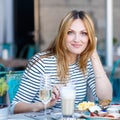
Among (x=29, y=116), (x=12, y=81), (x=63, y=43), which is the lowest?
(x=29, y=116)

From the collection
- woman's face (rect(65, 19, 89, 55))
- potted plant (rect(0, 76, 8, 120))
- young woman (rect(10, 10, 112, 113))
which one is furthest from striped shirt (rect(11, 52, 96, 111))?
potted plant (rect(0, 76, 8, 120))

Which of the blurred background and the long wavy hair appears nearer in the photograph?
the long wavy hair

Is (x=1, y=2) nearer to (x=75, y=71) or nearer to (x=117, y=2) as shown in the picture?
(x=117, y=2)

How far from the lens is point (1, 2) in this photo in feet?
25.9

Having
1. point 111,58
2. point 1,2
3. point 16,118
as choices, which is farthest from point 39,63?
point 1,2

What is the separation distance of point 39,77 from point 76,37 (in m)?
0.29

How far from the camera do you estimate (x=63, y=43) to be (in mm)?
2201

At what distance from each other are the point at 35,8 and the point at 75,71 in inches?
209

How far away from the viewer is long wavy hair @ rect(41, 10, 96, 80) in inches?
85.5

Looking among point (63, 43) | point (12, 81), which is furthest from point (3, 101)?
point (12, 81)

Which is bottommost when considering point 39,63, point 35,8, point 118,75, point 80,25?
point 118,75

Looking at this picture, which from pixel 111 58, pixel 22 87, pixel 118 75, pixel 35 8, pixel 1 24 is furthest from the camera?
pixel 1 24

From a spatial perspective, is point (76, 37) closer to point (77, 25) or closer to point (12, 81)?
point (77, 25)

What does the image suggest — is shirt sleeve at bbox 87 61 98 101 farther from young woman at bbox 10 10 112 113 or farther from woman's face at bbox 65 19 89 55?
woman's face at bbox 65 19 89 55
